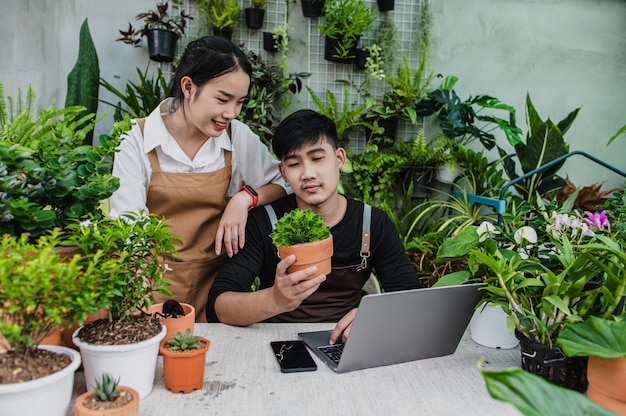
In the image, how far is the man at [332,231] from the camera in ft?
5.70

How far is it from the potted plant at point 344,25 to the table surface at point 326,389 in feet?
8.49

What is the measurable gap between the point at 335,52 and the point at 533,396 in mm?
3153

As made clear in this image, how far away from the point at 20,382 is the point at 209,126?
1125mm

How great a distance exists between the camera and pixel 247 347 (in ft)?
4.33

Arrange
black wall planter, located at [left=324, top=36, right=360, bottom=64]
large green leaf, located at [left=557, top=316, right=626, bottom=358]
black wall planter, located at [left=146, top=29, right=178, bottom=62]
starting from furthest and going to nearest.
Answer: black wall planter, located at [left=324, top=36, right=360, bottom=64] → black wall planter, located at [left=146, top=29, right=178, bottom=62] → large green leaf, located at [left=557, top=316, right=626, bottom=358]

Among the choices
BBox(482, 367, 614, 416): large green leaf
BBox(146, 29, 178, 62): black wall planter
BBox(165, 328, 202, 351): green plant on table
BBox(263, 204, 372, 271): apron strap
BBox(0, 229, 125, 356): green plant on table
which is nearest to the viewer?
BBox(482, 367, 614, 416): large green leaf

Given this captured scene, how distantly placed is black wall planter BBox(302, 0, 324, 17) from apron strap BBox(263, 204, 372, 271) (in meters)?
2.05

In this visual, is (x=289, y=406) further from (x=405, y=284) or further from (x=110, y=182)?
(x=405, y=284)

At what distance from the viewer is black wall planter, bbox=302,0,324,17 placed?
11.0 ft

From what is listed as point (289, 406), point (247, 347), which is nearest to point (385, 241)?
point (247, 347)

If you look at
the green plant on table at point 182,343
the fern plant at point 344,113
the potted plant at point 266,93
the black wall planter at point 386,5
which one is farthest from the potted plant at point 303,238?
the black wall planter at point 386,5

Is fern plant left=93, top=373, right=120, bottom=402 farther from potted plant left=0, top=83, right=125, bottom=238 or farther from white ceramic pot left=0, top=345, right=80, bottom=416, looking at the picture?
potted plant left=0, top=83, right=125, bottom=238

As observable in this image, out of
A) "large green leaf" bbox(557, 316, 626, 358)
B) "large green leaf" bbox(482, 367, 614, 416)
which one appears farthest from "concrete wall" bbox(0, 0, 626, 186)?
"large green leaf" bbox(482, 367, 614, 416)

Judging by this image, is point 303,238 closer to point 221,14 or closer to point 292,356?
point 292,356
